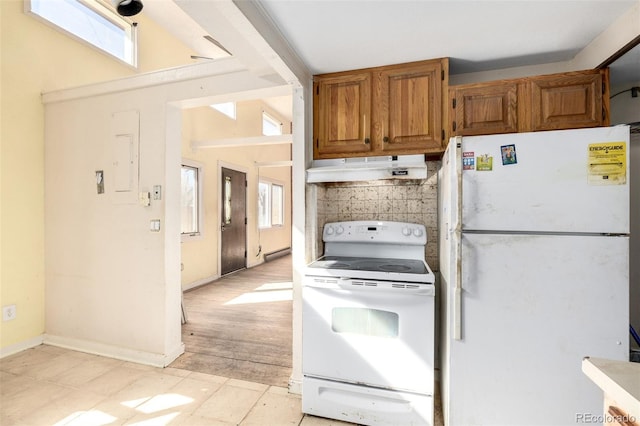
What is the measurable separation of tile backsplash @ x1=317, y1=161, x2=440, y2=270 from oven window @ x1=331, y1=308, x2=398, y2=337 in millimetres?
816

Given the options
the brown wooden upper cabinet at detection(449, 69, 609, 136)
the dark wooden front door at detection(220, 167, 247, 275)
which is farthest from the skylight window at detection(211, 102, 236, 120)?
the brown wooden upper cabinet at detection(449, 69, 609, 136)

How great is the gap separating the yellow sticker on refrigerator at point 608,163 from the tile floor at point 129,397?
A: 195 cm

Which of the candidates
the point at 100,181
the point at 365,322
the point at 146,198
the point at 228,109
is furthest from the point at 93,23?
the point at 365,322

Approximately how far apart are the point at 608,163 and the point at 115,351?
3671 millimetres

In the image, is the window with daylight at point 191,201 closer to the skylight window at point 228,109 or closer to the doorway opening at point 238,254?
the doorway opening at point 238,254

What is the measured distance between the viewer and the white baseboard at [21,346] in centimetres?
253

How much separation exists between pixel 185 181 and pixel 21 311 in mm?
2460

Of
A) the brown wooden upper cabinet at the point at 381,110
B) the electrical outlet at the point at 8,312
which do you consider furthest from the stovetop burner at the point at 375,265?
the electrical outlet at the point at 8,312

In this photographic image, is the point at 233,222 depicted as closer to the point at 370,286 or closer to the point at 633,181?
the point at 370,286

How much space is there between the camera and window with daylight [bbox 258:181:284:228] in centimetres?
720

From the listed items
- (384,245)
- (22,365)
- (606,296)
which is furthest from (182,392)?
(606,296)

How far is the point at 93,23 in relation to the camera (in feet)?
10.9

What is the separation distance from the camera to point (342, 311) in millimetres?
1790

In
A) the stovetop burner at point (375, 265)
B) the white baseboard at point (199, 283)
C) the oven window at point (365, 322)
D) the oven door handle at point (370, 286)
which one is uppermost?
the stovetop burner at point (375, 265)
